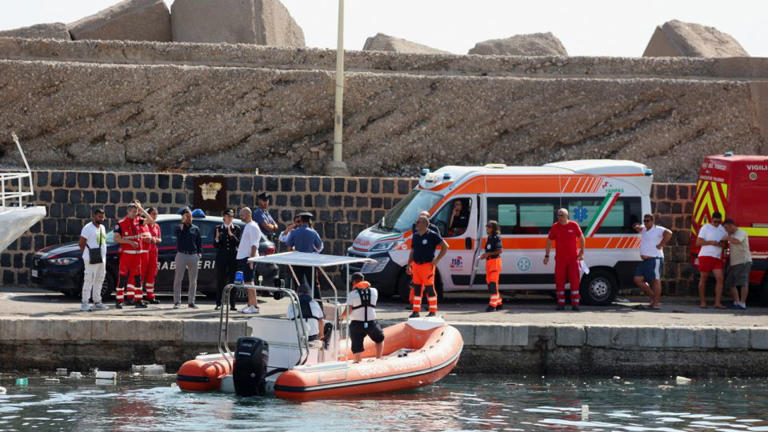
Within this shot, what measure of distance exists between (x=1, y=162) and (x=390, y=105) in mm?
9966

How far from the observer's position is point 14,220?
68.9 ft

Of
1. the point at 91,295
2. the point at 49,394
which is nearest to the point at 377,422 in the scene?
the point at 49,394

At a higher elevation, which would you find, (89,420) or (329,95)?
(329,95)

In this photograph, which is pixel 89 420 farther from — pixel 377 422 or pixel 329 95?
pixel 329 95

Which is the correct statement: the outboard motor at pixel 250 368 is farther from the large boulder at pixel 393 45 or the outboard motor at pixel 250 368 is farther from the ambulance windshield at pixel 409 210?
the large boulder at pixel 393 45

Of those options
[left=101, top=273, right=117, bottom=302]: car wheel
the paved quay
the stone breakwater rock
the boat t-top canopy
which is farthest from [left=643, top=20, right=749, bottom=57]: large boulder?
the boat t-top canopy

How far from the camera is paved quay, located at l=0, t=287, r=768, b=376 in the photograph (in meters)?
18.4

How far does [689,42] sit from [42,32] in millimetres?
19316

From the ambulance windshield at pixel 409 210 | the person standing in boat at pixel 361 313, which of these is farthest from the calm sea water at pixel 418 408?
the ambulance windshield at pixel 409 210

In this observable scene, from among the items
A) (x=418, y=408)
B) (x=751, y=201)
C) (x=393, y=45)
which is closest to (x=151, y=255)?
(x=418, y=408)

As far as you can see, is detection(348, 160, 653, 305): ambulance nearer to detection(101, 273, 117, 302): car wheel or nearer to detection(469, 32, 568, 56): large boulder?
detection(101, 273, 117, 302): car wheel

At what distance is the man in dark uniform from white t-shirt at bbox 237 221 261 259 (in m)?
0.21

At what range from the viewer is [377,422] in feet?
47.9

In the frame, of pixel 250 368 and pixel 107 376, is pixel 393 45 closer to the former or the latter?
pixel 107 376
